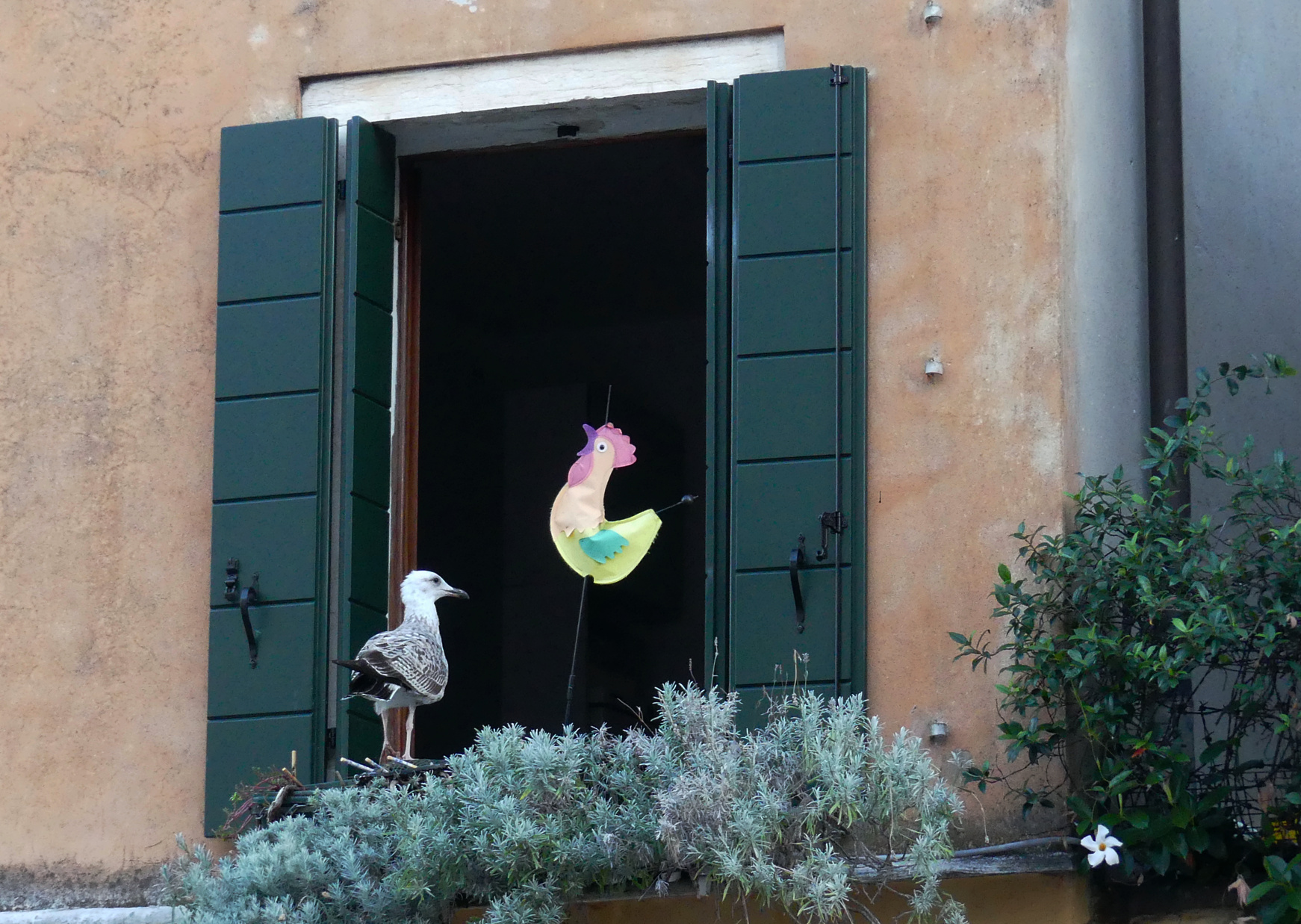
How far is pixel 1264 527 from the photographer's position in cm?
552

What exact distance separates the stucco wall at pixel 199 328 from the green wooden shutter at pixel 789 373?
80mm

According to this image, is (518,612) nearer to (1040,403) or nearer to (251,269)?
(251,269)

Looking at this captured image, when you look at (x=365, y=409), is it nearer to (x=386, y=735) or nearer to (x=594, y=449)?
(x=594, y=449)

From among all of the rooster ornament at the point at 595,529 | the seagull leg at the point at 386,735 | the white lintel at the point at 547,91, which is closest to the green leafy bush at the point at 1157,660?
the rooster ornament at the point at 595,529

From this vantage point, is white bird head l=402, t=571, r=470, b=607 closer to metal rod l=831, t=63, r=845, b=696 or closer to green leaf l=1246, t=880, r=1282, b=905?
metal rod l=831, t=63, r=845, b=696

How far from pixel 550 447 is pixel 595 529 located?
14.5ft

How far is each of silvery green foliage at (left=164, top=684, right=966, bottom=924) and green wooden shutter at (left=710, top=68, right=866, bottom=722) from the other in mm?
448

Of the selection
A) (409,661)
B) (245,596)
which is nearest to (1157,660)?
(409,661)

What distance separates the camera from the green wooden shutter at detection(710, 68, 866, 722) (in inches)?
229

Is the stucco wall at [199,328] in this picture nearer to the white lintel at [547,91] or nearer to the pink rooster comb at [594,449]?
the white lintel at [547,91]

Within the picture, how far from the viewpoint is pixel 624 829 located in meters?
5.15

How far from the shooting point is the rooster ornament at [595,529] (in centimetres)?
614

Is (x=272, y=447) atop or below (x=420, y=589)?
atop

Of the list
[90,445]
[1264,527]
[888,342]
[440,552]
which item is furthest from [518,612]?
[1264,527]
